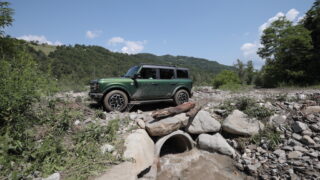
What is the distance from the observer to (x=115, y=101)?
6176 millimetres

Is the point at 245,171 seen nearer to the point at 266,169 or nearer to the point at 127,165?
the point at 266,169

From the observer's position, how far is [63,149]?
3.54m

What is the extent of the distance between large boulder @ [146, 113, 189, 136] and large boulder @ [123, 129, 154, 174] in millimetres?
490

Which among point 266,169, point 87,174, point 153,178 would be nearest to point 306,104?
point 266,169

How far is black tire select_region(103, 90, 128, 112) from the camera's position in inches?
236

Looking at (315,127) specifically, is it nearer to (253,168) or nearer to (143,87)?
(253,168)

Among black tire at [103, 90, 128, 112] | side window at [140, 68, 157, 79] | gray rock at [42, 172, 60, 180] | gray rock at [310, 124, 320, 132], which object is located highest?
side window at [140, 68, 157, 79]

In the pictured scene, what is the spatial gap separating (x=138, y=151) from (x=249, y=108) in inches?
188

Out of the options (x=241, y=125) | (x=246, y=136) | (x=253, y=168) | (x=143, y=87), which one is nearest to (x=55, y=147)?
(x=143, y=87)

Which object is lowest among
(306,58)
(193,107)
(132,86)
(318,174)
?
(318,174)

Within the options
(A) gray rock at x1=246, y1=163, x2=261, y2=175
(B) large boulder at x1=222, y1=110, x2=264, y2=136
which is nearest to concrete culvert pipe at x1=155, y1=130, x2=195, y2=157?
(B) large boulder at x1=222, y1=110, x2=264, y2=136

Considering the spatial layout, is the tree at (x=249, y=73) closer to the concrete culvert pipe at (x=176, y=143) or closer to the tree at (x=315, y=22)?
the tree at (x=315, y=22)

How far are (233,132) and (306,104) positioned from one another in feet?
11.0

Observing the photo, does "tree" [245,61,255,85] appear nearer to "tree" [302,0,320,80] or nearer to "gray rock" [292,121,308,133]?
"tree" [302,0,320,80]
